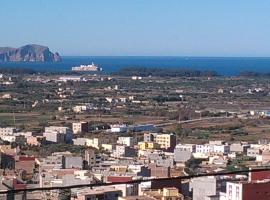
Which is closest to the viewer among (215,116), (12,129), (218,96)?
(12,129)

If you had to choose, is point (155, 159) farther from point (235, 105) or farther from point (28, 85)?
point (28, 85)

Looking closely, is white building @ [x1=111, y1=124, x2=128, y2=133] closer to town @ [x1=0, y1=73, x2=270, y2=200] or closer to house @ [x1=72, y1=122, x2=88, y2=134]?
town @ [x1=0, y1=73, x2=270, y2=200]

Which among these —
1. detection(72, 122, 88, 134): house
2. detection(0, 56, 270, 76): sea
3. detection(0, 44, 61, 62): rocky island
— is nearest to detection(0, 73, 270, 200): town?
detection(72, 122, 88, 134): house

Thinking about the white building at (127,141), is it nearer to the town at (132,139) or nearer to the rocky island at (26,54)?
the town at (132,139)

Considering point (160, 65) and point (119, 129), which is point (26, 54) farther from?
point (119, 129)

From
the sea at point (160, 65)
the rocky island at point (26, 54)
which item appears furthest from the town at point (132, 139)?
the rocky island at point (26, 54)

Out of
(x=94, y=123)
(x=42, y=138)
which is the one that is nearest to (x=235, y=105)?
(x=94, y=123)

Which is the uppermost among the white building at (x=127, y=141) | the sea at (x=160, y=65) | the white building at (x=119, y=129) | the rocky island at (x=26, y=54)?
the white building at (x=127, y=141)
